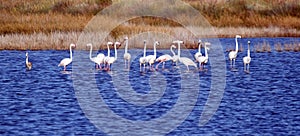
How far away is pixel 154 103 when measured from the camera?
19234 mm

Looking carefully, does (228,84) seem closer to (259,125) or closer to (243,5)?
(259,125)

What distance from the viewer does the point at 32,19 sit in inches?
1390

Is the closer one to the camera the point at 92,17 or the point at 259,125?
the point at 259,125

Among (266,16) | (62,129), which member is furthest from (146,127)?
(266,16)

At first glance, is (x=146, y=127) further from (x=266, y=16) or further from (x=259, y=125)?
(x=266, y=16)

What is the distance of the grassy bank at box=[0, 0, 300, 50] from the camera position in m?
31.6

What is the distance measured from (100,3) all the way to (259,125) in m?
26.8

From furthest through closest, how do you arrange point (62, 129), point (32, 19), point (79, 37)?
point (32, 19) < point (79, 37) < point (62, 129)

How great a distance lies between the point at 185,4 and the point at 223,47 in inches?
328

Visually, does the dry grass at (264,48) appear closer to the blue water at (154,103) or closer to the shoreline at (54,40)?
the blue water at (154,103)

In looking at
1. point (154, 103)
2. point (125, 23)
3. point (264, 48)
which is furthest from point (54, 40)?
point (154, 103)

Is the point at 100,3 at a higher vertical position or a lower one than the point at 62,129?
higher

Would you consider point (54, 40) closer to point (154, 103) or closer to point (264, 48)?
point (264, 48)

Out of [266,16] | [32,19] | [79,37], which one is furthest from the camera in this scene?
[266,16]
